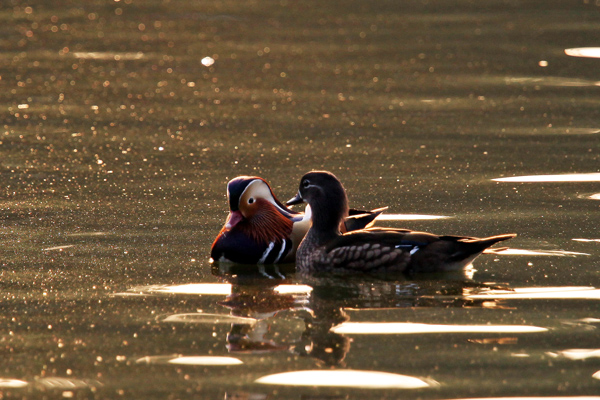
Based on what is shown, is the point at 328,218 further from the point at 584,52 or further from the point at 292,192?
→ the point at 584,52

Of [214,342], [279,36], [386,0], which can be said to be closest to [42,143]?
[214,342]

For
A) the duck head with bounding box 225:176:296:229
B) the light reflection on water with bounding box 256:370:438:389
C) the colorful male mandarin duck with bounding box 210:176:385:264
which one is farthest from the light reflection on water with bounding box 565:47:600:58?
the light reflection on water with bounding box 256:370:438:389

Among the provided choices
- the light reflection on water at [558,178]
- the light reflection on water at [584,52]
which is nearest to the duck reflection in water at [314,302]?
the light reflection on water at [558,178]

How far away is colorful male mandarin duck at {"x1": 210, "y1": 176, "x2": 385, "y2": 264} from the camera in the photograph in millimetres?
6188

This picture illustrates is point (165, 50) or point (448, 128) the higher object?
point (165, 50)

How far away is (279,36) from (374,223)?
8.11 metres

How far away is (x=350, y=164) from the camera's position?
336 inches

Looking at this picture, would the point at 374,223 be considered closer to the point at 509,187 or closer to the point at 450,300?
the point at 509,187

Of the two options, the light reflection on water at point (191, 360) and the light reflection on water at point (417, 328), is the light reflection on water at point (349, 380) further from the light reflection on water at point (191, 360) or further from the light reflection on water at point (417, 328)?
the light reflection on water at point (417, 328)

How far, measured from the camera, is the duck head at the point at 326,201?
6.20 m

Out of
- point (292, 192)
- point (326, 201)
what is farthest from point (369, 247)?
point (292, 192)

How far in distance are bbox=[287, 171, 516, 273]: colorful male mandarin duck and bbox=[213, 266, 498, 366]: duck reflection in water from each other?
0.29 feet

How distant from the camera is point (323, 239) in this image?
612 centimetres

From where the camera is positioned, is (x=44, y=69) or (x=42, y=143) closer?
(x=42, y=143)
